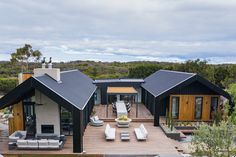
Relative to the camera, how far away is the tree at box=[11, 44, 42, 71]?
38312 millimetres

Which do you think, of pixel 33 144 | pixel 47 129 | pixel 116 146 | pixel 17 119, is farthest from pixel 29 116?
pixel 116 146

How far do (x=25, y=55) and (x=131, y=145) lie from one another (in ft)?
108

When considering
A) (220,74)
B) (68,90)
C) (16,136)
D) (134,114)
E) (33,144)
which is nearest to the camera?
(33,144)

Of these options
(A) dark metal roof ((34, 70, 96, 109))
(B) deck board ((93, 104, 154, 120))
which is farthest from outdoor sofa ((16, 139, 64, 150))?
(B) deck board ((93, 104, 154, 120))

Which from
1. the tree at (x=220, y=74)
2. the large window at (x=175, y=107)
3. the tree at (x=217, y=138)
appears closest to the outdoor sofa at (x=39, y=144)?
the tree at (x=217, y=138)

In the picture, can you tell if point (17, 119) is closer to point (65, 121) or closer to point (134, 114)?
point (65, 121)

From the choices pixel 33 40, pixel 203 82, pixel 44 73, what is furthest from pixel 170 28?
pixel 33 40

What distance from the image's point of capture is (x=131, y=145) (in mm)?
12367

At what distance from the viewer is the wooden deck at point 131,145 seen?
37.4ft

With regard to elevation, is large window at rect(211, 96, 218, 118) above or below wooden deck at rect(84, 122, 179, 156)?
above

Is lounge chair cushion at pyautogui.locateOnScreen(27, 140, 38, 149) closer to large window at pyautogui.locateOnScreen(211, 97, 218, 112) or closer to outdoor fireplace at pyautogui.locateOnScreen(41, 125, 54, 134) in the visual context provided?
outdoor fireplace at pyautogui.locateOnScreen(41, 125, 54, 134)

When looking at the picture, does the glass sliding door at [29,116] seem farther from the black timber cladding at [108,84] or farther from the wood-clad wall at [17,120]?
the black timber cladding at [108,84]

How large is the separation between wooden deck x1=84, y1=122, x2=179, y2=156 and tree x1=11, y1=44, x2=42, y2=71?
2897 centimetres

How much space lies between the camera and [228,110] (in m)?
16.5
